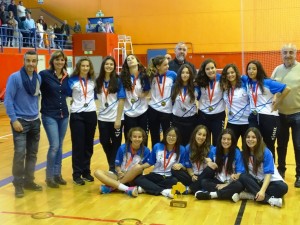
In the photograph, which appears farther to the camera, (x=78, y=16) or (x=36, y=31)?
(x=78, y=16)

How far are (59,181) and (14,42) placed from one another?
12606mm

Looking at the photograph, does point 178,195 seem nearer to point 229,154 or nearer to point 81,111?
point 229,154

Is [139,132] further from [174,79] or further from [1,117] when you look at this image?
[1,117]

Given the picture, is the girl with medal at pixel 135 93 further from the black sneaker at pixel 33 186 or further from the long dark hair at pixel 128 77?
the black sneaker at pixel 33 186

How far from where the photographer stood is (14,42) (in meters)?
16.5

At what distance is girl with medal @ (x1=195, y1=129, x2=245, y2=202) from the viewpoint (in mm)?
4539

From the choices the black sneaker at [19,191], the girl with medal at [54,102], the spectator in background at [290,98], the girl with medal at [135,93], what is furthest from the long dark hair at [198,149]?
the black sneaker at [19,191]

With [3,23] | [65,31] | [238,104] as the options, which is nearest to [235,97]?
[238,104]

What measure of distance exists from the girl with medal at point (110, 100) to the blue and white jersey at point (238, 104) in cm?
133

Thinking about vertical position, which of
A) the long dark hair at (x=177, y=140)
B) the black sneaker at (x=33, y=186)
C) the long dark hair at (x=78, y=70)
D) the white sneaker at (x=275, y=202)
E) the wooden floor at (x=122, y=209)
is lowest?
the wooden floor at (x=122, y=209)

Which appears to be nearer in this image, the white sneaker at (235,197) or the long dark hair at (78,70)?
the white sneaker at (235,197)

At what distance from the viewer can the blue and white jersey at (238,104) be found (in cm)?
496

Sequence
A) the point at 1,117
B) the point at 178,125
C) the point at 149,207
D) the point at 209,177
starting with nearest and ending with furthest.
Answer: the point at 149,207 < the point at 209,177 < the point at 178,125 < the point at 1,117

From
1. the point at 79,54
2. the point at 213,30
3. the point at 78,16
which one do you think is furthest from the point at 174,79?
the point at 78,16
